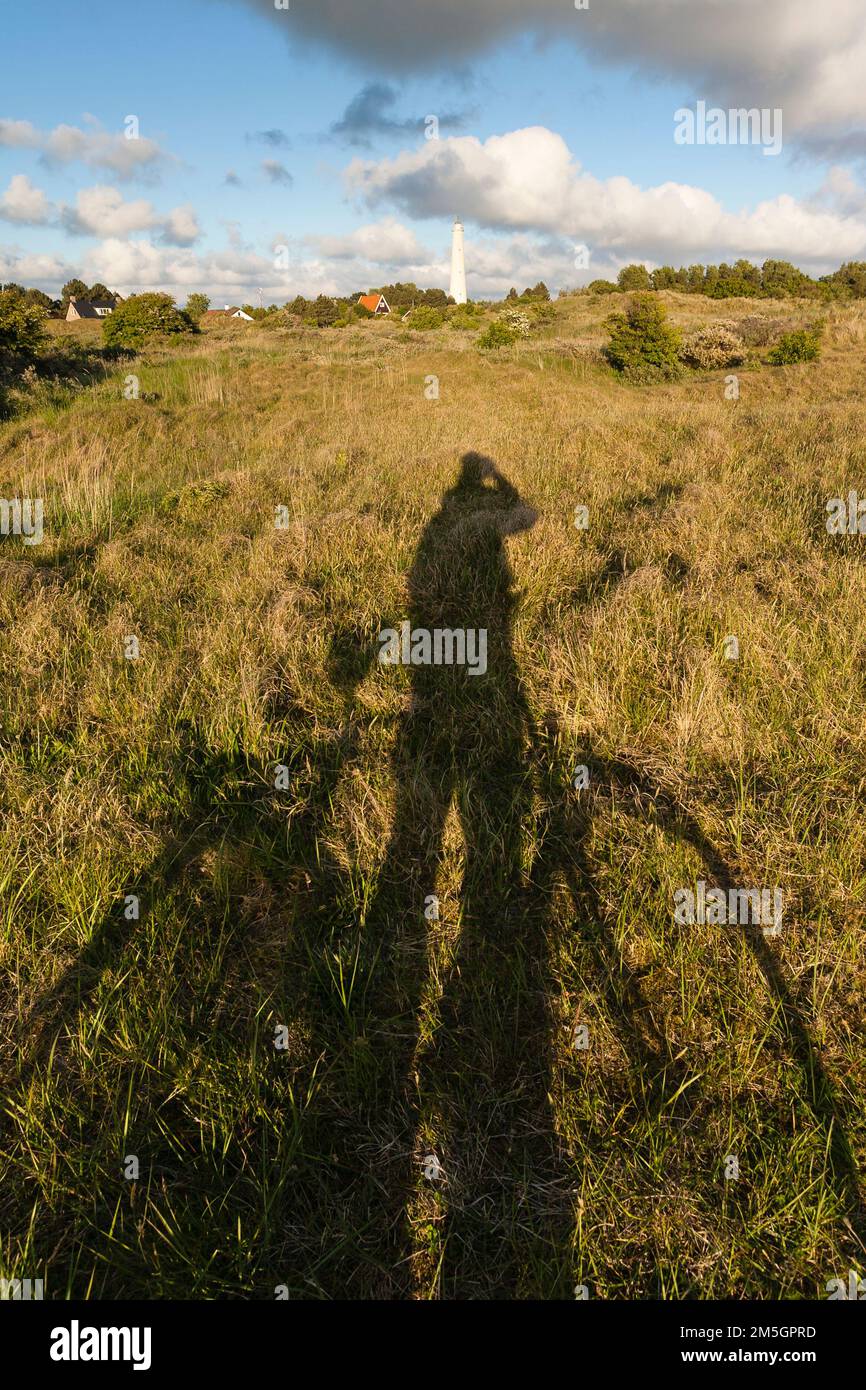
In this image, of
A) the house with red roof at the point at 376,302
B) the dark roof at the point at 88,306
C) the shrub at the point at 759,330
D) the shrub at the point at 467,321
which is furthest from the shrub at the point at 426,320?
the dark roof at the point at 88,306

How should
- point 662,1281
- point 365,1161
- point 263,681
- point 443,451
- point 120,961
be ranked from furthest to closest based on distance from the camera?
point 443,451 < point 263,681 < point 120,961 < point 365,1161 < point 662,1281

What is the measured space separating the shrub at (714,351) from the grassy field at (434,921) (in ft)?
54.3

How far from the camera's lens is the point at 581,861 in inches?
99.9

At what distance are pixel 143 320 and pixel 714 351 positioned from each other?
78.8 feet

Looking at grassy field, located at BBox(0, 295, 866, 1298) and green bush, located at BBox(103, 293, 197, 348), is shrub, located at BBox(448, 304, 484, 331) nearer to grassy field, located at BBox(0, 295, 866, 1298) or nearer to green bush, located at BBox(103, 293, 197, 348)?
green bush, located at BBox(103, 293, 197, 348)

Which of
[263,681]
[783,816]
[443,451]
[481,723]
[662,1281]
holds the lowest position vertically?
[662,1281]

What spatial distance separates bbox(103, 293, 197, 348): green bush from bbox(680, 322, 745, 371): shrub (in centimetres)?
2122

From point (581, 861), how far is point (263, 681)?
212 centimetres

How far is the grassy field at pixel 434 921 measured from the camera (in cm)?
152

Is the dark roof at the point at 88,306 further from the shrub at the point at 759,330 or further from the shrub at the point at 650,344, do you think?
the shrub at the point at 759,330

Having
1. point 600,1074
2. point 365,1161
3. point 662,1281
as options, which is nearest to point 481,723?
point 600,1074

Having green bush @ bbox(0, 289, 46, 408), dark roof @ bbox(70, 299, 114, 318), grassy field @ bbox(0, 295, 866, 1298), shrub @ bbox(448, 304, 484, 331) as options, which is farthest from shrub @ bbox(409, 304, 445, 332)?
dark roof @ bbox(70, 299, 114, 318)

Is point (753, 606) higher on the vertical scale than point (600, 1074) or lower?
higher

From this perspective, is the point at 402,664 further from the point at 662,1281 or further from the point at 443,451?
the point at 443,451
